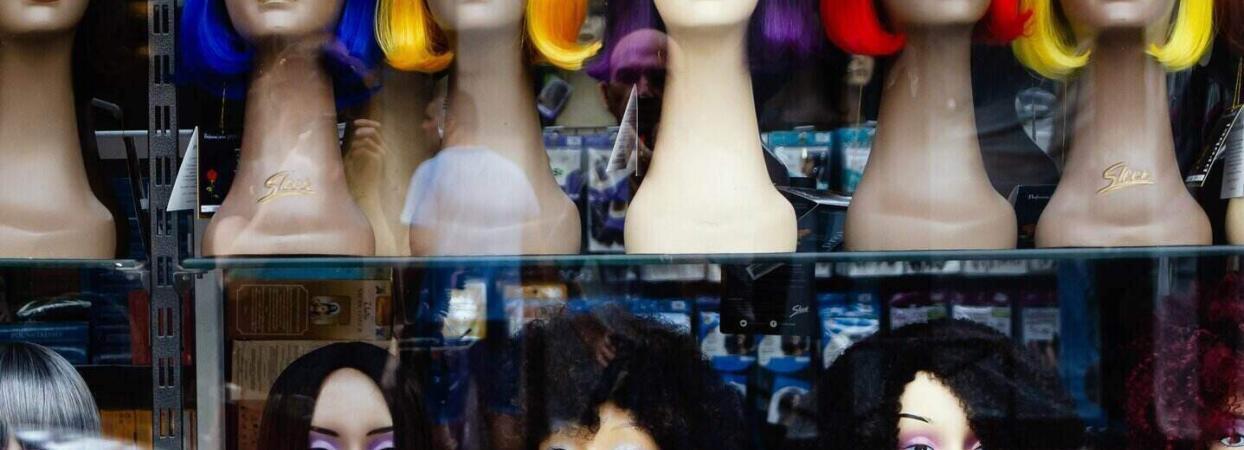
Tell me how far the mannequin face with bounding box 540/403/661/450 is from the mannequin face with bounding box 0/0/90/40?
794mm

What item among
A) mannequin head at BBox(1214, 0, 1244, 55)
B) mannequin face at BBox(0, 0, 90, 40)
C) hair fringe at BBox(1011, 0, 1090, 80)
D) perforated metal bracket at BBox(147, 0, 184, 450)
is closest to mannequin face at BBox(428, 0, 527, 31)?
perforated metal bracket at BBox(147, 0, 184, 450)

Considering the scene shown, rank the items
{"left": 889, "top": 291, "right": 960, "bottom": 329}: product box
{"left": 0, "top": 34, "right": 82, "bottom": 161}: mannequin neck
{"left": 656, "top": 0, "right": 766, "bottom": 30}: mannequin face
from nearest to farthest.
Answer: {"left": 656, "top": 0, "right": 766, "bottom": 30}: mannequin face → {"left": 0, "top": 34, "right": 82, "bottom": 161}: mannequin neck → {"left": 889, "top": 291, "right": 960, "bottom": 329}: product box

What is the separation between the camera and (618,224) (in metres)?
1.33

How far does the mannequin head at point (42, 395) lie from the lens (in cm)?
135

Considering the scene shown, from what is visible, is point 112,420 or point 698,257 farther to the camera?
point 112,420

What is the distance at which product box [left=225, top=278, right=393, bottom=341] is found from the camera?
4.55 feet

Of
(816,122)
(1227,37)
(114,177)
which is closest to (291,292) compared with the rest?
(114,177)

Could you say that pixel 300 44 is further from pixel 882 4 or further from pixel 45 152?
pixel 882 4

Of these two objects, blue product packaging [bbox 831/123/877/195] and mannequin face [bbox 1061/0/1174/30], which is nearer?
mannequin face [bbox 1061/0/1174/30]

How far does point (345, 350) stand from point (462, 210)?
0.91 ft

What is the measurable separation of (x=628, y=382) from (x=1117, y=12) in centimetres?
73

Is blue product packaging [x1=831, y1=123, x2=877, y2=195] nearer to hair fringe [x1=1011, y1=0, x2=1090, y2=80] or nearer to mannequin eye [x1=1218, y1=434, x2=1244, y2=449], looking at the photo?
hair fringe [x1=1011, y1=0, x2=1090, y2=80]

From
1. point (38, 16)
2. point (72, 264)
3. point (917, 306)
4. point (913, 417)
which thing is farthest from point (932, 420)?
point (38, 16)

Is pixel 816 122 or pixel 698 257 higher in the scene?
pixel 816 122
